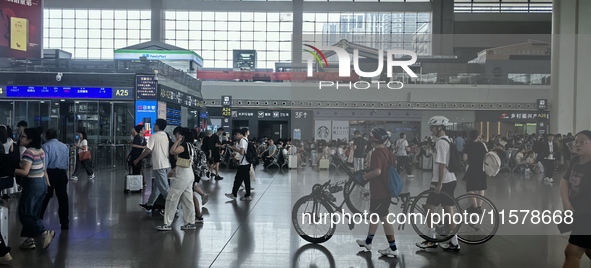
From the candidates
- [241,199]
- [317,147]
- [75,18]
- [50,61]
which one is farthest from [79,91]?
[75,18]

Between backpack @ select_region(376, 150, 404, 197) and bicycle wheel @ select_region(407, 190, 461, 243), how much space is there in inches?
18.6

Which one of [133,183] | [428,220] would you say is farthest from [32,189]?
[133,183]

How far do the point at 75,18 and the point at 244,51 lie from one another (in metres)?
14.9

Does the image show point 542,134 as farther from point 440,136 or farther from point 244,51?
point 244,51

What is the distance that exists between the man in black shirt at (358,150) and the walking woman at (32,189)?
398cm

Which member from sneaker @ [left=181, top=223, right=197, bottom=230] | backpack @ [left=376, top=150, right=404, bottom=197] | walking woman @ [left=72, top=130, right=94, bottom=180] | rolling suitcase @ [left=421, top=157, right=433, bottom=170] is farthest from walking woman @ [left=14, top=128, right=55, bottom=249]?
walking woman @ [left=72, top=130, right=94, bottom=180]

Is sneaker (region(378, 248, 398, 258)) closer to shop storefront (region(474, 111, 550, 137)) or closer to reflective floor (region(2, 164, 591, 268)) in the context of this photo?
reflective floor (region(2, 164, 591, 268))

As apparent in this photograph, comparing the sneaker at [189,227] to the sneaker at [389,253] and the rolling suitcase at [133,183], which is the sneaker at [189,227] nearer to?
the sneaker at [389,253]

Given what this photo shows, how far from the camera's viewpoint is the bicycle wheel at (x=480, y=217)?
7281 millimetres

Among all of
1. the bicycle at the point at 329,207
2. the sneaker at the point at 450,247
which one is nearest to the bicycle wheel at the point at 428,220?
the bicycle at the point at 329,207

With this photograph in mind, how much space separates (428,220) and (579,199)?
2277 millimetres

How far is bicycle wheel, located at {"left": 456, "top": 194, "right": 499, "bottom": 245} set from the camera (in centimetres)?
728

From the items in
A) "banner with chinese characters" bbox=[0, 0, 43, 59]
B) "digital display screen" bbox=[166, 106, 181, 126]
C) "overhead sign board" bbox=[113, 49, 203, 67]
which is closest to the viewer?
"banner with chinese characters" bbox=[0, 0, 43, 59]

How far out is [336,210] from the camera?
7.34 metres
